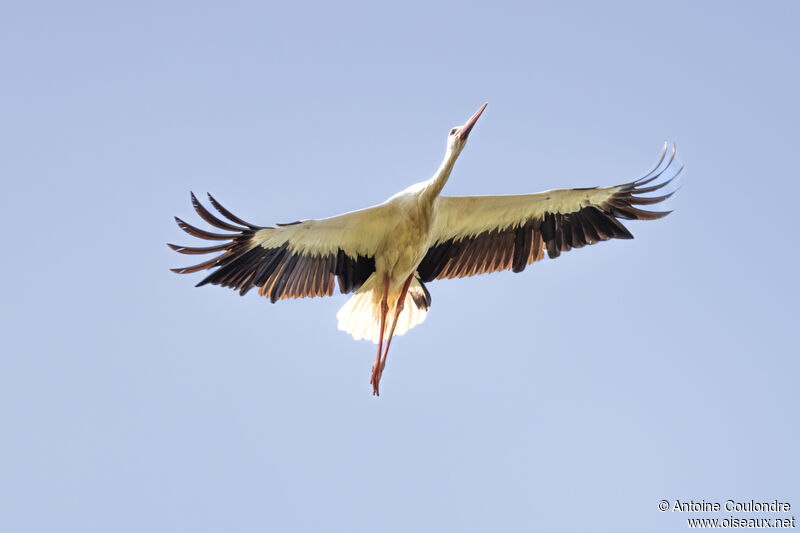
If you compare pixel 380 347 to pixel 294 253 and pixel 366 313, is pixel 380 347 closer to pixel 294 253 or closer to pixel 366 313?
pixel 366 313

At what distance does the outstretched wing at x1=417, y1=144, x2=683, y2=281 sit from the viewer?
29.4 ft

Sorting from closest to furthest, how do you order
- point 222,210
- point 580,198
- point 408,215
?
point 222,210, point 408,215, point 580,198

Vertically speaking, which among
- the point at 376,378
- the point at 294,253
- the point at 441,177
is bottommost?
the point at 376,378

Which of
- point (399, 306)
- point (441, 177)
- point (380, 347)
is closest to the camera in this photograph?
point (441, 177)

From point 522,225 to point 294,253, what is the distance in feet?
6.85

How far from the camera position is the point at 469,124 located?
834 cm

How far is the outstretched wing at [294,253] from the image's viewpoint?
8.06 metres

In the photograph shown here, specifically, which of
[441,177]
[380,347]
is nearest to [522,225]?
[441,177]

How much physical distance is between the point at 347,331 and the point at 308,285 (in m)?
0.75

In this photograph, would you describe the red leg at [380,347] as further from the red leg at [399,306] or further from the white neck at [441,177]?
the white neck at [441,177]

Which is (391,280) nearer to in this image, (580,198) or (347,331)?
(347,331)

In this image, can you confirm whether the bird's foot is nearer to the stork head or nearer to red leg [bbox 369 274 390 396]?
red leg [bbox 369 274 390 396]

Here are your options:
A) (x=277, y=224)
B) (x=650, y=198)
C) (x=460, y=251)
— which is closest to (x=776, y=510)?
(x=650, y=198)

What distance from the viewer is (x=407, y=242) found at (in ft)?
27.9
